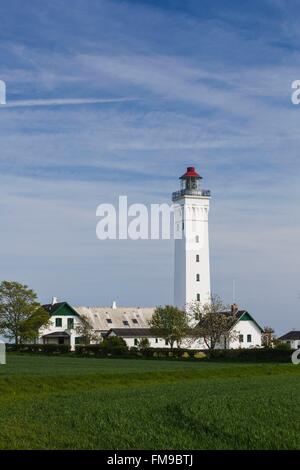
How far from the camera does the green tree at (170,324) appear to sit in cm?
9738

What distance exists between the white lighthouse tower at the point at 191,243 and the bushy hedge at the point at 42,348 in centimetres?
1557

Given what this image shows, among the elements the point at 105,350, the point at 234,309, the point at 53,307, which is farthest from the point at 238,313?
the point at 53,307

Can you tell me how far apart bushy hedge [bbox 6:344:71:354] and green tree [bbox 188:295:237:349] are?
15139mm

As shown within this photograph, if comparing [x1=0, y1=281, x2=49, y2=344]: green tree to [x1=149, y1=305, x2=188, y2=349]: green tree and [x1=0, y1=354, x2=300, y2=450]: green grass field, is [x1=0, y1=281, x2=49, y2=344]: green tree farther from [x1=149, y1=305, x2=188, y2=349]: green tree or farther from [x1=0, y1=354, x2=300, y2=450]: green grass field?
[x1=0, y1=354, x2=300, y2=450]: green grass field

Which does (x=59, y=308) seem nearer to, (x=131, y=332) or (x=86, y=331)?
(x=86, y=331)

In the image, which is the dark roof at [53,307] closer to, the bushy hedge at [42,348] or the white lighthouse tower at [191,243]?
the bushy hedge at [42,348]

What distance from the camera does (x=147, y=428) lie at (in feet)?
69.8

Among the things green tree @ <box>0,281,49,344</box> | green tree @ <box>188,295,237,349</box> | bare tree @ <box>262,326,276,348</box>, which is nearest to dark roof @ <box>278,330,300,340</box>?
bare tree @ <box>262,326,276,348</box>

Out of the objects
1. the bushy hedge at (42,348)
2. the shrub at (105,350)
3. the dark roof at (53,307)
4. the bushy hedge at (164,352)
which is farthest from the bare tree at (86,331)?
the shrub at (105,350)

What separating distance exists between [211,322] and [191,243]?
950 cm

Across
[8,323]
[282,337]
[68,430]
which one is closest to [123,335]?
[8,323]

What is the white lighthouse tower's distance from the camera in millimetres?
99000
